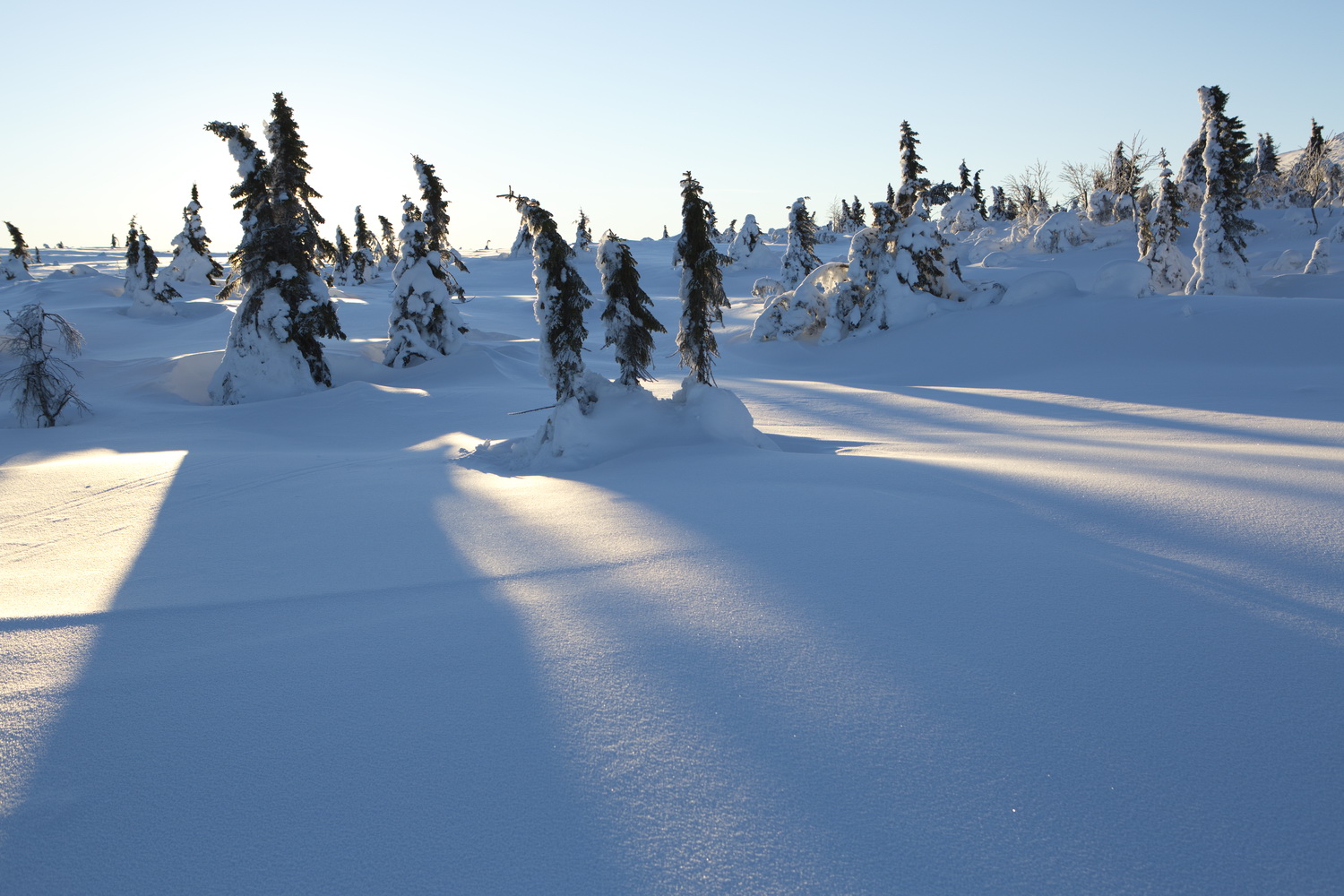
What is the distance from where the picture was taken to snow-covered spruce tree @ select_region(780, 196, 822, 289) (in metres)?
40.9

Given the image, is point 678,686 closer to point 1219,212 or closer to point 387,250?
point 1219,212

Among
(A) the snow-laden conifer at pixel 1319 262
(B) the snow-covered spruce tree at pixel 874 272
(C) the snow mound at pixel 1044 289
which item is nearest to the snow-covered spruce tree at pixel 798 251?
(B) the snow-covered spruce tree at pixel 874 272

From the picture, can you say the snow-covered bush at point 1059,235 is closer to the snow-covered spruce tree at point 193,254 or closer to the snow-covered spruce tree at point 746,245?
the snow-covered spruce tree at point 746,245

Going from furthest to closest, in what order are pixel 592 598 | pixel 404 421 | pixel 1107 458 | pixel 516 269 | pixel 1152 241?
pixel 516 269
pixel 1152 241
pixel 404 421
pixel 1107 458
pixel 592 598

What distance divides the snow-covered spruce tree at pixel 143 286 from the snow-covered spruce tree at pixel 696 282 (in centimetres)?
3434

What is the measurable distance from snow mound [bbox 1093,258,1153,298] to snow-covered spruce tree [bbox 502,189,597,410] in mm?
16807

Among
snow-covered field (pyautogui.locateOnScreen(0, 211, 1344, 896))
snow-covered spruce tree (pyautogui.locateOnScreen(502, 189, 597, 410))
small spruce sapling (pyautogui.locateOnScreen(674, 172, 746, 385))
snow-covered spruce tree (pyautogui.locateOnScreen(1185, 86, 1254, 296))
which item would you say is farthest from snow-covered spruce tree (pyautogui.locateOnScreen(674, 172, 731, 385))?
snow-covered spruce tree (pyautogui.locateOnScreen(1185, 86, 1254, 296))

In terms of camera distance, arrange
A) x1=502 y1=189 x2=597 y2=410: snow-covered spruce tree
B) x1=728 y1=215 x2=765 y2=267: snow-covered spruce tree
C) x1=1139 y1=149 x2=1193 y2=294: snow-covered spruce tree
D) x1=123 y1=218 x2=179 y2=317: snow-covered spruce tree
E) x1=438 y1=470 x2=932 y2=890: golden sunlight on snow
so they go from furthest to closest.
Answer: x1=728 y1=215 x2=765 y2=267: snow-covered spruce tree, x1=123 y1=218 x2=179 y2=317: snow-covered spruce tree, x1=1139 y1=149 x2=1193 y2=294: snow-covered spruce tree, x1=502 y1=189 x2=597 y2=410: snow-covered spruce tree, x1=438 y1=470 x2=932 y2=890: golden sunlight on snow

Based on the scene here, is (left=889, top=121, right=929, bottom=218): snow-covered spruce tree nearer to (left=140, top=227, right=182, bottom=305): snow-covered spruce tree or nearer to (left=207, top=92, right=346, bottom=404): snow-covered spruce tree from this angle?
(left=207, top=92, right=346, bottom=404): snow-covered spruce tree

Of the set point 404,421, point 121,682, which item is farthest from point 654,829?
point 404,421

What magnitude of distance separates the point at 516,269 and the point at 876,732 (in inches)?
2398

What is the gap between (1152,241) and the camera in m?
28.5

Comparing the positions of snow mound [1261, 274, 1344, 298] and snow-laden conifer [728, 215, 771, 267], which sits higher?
snow-laden conifer [728, 215, 771, 267]

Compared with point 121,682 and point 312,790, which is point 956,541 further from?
point 121,682
